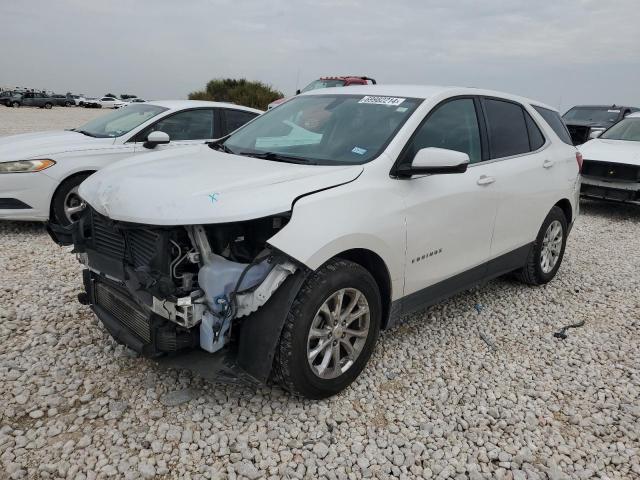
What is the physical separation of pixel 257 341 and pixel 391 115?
175cm

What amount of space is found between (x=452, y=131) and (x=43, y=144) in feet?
15.2

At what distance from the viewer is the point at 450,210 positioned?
338 centimetres

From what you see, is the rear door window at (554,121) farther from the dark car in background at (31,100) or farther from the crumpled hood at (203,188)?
the dark car in background at (31,100)

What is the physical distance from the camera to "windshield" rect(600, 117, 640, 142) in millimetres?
9188

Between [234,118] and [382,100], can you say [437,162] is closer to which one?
[382,100]

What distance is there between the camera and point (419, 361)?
11.4 ft

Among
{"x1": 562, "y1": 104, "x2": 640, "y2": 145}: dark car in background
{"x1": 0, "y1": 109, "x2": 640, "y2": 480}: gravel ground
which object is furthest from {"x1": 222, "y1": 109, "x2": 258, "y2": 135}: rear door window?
{"x1": 562, "y1": 104, "x2": 640, "y2": 145}: dark car in background

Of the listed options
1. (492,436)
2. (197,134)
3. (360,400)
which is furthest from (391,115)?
(197,134)

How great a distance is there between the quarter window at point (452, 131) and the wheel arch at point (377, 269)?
692 mm

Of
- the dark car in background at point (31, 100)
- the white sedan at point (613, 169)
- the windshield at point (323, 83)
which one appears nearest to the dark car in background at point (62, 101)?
the dark car in background at point (31, 100)

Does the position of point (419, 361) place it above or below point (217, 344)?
below

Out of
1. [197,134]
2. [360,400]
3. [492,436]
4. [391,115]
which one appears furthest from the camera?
[197,134]

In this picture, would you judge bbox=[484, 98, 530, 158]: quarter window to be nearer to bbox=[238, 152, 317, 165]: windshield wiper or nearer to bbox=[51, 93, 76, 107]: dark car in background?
bbox=[238, 152, 317, 165]: windshield wiper

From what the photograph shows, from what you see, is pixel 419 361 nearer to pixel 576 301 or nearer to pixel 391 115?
pixel 391 115
